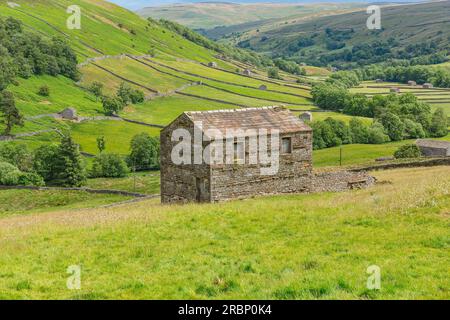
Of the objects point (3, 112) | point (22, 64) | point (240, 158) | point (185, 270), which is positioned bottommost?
point (185, 270)

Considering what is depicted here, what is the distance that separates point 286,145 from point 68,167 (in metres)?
60.9

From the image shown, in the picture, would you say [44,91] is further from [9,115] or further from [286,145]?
[286,145]

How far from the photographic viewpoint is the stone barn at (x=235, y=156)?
126 feet

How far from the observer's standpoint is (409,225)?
19172mm

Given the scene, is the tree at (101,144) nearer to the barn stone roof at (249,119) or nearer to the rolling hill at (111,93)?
the rolling hill at (111,93)

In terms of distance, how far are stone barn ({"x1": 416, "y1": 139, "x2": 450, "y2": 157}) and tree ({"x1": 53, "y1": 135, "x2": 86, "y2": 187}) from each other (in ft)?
183

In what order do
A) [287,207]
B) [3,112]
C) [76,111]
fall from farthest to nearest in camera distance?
[76,111], [3,112], [287,207]

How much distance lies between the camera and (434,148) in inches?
3629

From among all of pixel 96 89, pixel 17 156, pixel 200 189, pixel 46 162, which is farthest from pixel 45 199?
pixel 96 89

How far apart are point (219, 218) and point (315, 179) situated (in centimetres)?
2179

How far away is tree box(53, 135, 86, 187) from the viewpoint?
93375 mm

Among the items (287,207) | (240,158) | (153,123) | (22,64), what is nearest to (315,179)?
(240,158)

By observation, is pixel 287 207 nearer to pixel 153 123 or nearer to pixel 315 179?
pixel 315 179

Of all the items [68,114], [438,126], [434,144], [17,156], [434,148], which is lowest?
[17,156]
